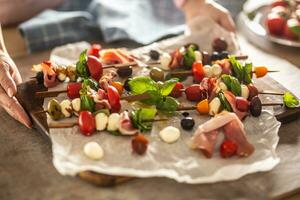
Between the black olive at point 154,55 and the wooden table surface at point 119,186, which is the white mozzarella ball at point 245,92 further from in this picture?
the black olive at point 154,55

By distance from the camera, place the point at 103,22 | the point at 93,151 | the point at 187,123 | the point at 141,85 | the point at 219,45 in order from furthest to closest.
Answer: the point at 103,22, the point at 219,45, the point at 141,85, the point at 187,123, the point at 93,151

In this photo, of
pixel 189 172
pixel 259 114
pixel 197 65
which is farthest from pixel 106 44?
pixel 189 172

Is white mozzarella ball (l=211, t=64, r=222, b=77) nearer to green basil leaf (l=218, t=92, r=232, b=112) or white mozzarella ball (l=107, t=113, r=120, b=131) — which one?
green basil leaf (l=218, t=92, r=232, b=112)

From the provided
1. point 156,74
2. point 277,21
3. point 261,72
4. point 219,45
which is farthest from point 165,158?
point 277,21

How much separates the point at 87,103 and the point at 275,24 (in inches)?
34.1

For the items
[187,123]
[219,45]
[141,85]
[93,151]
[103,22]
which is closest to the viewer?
[93,151]

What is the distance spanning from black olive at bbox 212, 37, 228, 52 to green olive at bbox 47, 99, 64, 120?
0.62 metres

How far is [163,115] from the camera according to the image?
1.45m

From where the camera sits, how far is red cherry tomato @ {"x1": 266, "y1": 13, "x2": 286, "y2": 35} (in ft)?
6.50

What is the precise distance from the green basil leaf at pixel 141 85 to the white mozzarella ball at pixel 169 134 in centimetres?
15

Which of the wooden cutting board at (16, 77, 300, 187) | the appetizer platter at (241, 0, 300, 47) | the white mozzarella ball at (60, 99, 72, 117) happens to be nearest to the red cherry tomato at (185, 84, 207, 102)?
the wooden cutting board at (16, 77, 300, 187)

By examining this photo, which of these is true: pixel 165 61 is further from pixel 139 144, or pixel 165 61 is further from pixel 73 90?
pixel 139 144

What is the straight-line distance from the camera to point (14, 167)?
137cm

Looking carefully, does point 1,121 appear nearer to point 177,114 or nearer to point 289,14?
point 177,114
